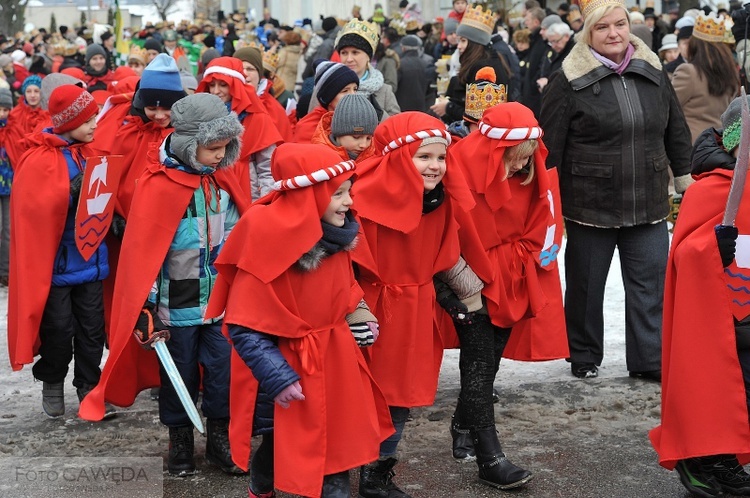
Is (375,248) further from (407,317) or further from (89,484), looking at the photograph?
(89,484)

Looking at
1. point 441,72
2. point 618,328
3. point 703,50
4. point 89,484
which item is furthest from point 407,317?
point 441,72

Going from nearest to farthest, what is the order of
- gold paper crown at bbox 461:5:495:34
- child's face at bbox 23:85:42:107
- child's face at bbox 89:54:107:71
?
gold paper crown at bbox 461:5:495:34 < child's face at bbox 23:85:42:107 < child's face at bbox 89:54:107:71

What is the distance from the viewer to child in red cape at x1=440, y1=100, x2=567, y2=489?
5234 millimetres

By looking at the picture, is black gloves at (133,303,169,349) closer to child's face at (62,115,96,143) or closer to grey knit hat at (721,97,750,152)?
child's face at (62,115,96,143)

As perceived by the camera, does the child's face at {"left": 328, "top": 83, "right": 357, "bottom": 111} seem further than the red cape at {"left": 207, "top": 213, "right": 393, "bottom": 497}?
Yes

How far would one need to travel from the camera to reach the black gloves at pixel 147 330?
5.30 metres

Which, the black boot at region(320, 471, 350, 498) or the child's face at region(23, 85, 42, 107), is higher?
the child's face at region(23, 85, 42, 107)

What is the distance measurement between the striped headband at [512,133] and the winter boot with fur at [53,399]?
3.01 metres

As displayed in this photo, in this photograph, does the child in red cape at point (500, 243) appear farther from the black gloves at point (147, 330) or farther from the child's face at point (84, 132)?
the child's face at point (84, 132)

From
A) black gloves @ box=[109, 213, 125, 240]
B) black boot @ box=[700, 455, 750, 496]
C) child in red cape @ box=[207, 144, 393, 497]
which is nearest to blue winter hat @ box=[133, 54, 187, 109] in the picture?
black gloves @ box=[109, 213, 125, 240]

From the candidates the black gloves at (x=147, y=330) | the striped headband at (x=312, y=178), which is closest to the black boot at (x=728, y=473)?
the striped headband at (x=312, y=178)

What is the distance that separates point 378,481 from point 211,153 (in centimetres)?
173

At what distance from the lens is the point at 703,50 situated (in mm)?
9555

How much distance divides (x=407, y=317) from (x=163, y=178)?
1.37 m
